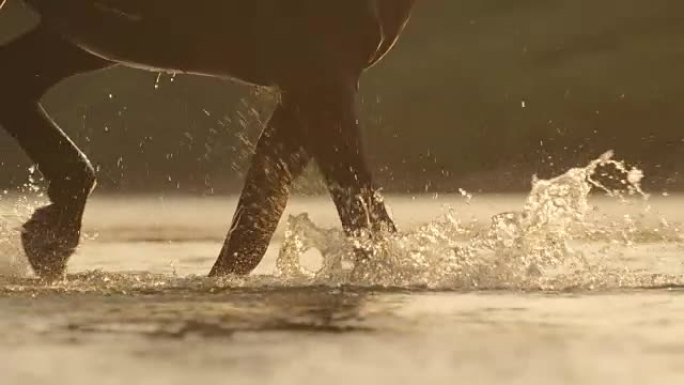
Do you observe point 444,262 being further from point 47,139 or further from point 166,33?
point 47,139

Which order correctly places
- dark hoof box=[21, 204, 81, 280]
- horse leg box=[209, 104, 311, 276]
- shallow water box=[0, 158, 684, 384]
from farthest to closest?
dark hoof box=[21, 204, 81, 280]
horse leg box=[209, 104, 311, 276]
shallow water box=[0, 158, 684, 384]

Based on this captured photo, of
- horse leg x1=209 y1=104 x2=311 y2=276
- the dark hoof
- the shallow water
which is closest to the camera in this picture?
the shallow water

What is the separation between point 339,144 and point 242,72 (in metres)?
0.45

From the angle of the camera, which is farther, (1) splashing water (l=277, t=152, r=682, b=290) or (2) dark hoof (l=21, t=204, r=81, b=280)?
(2) dark hoof (l=21, t=204, r=81, b=280)

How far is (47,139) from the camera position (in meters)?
6.74

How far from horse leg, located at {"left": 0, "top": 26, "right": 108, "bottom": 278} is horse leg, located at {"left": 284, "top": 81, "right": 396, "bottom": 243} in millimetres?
845

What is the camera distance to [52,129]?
6766mm

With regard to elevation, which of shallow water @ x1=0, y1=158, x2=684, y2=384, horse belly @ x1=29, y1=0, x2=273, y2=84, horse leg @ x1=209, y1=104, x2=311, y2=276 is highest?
horse belly @ x1=29, y1=0, x2=273, y2=84

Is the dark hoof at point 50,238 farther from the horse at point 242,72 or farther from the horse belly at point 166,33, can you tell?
the horse belly at point 166,33

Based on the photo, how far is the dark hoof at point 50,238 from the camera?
667cm

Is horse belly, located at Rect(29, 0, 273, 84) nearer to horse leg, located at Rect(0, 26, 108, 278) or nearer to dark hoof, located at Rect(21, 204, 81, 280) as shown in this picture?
horse leg, located at Rect(0, 26, 108, 278)

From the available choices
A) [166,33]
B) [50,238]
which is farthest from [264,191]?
A: [50,238]

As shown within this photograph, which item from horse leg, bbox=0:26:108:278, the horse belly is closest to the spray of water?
horse leg, bbox=0:26:108:278

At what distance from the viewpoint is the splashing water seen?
6.45 m
